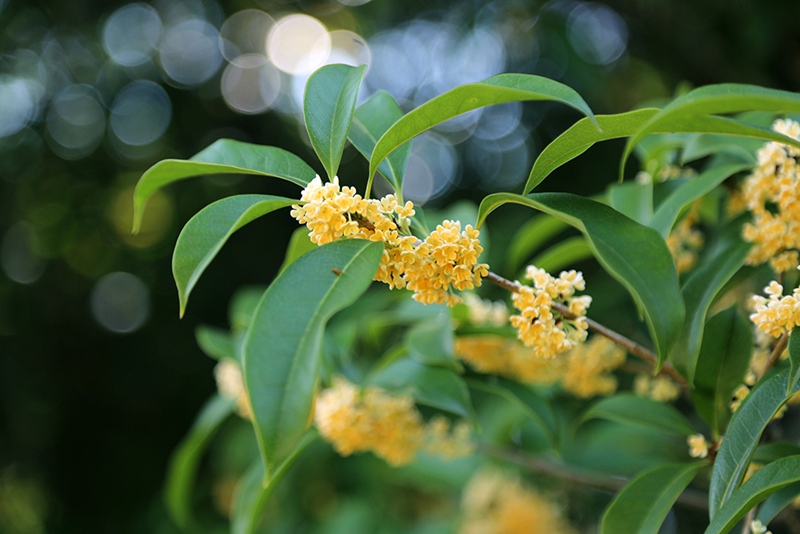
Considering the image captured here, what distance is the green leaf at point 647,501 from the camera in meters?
0.78

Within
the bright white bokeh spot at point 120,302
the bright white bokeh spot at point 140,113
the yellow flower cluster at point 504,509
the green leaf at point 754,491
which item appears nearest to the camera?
the green leaf at point 754,491

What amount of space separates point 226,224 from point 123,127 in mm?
2676

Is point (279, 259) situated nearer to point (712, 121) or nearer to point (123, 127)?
point (123, 127)

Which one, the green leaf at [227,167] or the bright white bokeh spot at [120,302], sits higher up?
the green leaf at [227,167]

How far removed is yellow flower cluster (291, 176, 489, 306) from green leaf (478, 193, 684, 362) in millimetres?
74

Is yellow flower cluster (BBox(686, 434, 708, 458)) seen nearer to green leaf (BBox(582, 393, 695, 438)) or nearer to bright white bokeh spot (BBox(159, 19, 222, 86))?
green leaf (BBox(582, 393, 695, 438))

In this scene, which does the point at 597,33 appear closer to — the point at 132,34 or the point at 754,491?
the point at 132,34

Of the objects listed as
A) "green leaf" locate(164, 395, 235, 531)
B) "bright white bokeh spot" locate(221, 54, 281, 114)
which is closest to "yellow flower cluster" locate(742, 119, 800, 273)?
"green leaf" locate(164, 395, 235, 531)

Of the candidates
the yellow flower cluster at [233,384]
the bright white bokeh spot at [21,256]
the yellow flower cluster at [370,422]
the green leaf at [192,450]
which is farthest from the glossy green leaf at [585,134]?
the bright white bokeh spot at [21,256]

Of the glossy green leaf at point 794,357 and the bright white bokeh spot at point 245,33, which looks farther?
the bright white bokeh spot at point 245,33

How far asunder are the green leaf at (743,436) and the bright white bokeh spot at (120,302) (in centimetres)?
285

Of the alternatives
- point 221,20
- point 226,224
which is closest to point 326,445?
point 226,224

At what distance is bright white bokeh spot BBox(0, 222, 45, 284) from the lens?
2955 millimetres

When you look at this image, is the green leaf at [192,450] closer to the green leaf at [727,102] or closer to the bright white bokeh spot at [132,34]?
the green leaf at [727,102]
